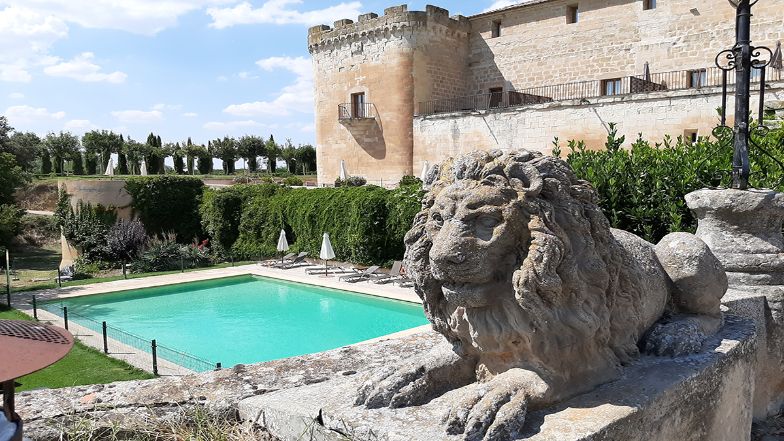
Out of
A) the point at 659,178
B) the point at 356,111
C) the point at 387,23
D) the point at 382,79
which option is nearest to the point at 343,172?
the point at 356,111

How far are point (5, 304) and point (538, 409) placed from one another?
49.3ft

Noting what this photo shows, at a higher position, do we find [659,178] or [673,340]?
[659,178]

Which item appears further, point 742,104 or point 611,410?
point 742,104

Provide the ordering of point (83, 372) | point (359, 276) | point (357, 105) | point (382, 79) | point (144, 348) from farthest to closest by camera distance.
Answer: point (357, 105) → point (382, 79) → point (359, 276) → point (144, 348) → point (83, 372)

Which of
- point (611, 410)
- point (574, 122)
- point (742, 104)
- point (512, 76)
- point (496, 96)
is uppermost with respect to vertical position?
point (512, 76)

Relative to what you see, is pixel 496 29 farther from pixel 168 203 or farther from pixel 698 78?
pixel 168 203

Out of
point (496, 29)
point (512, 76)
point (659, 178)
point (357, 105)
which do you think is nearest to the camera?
point (659, 178)

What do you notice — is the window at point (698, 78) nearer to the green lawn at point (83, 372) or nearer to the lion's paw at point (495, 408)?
the green lawn at point (83, 372)

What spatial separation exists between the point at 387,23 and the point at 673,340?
83.6 ft

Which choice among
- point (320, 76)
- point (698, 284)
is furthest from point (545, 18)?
point (698, 284)

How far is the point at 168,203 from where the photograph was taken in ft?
82.3

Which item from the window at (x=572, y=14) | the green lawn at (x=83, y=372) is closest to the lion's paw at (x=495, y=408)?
the green lawn at (x=83, y=372)

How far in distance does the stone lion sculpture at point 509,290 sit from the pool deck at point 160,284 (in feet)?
24.6

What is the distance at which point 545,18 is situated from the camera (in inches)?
1004
